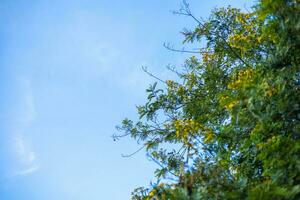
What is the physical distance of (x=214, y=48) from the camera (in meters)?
8.68

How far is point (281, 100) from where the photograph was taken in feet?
15.1

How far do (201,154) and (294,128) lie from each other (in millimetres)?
2408

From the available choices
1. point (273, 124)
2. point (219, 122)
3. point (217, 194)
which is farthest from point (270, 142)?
point (219, 122)

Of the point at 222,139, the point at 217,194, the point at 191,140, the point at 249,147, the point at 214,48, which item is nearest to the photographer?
the point at 217,194

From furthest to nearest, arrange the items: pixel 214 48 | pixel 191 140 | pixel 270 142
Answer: pixel 214 48, pixel 191 140, pixel 270 142

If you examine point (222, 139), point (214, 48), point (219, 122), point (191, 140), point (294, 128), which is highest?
point (214, 48)

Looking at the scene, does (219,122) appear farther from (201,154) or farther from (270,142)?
(270,142)

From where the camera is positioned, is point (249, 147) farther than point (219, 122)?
No

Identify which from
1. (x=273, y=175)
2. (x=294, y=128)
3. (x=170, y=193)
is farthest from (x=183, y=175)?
(x=294, y=128)

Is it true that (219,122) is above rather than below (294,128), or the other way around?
above

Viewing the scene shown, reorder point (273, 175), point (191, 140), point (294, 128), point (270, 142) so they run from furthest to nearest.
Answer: point (191, 140) → point (294, 128) → point (270, 142) → point (273, 175)

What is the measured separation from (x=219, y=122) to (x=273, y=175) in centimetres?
402

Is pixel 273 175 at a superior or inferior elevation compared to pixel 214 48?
inferior

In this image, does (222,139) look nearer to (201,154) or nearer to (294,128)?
(201,154)
